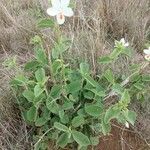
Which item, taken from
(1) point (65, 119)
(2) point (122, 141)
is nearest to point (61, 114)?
(1) point (65, 119)

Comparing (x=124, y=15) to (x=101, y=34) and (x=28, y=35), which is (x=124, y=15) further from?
(x=28, y=35)

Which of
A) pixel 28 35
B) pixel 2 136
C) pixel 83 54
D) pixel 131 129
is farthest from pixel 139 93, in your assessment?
pixel 28 35

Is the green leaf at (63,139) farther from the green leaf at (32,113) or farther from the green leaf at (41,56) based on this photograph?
the green leaf at (41,56)

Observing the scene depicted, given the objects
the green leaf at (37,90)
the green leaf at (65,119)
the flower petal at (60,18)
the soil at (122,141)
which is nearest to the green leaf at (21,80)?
the green leaf at (37,90)

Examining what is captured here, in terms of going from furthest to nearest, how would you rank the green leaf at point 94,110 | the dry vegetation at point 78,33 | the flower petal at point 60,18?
1. the dry vegetation at point 78,33
2. the green leaf at point 94,110
3. the flower petal at point 60,18

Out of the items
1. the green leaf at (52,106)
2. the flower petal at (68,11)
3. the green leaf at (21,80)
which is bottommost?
the green leaf at (52,106)

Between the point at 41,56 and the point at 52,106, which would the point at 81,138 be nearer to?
the point at 52,106
